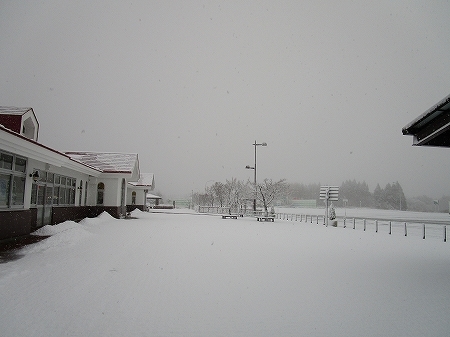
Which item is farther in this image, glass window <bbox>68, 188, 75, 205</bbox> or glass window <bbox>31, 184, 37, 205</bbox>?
glass window <bbox>68, 188, 75, 205</bbox>

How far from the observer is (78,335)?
3.55 metres

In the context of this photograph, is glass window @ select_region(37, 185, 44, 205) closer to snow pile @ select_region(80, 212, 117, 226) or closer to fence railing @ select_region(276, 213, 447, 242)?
snow pile @ select_region(80, 212, 117, 226)

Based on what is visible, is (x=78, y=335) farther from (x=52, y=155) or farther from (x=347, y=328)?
(x=52, y=155)

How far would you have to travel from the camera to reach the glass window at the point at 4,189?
9609 millimetres

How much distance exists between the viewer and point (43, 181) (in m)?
13.8

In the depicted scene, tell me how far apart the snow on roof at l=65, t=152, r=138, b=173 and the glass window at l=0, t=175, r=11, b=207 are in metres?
12.5

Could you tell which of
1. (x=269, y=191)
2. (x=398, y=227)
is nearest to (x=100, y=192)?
(x=269, y=191)

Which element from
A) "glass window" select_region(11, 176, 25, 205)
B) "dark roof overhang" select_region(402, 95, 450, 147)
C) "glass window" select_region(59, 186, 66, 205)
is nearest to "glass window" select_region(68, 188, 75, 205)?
"glass window" select_region(59, 186, 66, 205)

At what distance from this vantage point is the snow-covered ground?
393cm

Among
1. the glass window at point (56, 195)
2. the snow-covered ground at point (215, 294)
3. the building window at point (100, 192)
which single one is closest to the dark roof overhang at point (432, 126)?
the snow-covered ground at point (215, 294)

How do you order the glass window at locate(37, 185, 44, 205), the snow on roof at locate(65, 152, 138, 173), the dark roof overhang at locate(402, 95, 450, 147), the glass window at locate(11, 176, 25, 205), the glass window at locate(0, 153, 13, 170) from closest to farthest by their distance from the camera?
the dark roof overhang at locate(402, 95, 450, 147)
the glass window at locate(0, 153, 13, 170)
the glass window at locate(11, 176, 25, 205)
the glass window at locate(37, 185, 44, 205)
the snow on roof at locate(65, 152, 138, 173)

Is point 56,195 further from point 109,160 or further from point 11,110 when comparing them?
point 109,160

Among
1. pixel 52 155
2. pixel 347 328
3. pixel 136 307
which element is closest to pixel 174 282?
pixel 136 307

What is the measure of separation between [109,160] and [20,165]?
541 inches
